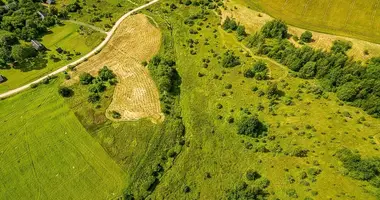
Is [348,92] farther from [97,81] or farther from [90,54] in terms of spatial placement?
[90,54]

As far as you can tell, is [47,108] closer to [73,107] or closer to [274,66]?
[73,107]

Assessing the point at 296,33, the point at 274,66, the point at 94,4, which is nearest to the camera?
the point at 274,66

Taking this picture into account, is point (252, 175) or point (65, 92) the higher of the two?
point (65, 92)

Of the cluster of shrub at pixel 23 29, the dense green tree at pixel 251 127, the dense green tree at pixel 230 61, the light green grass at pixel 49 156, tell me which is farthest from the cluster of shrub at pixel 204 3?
the light green grass at pixel 49 156

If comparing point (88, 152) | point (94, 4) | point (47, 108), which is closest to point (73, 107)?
point (47, 108)

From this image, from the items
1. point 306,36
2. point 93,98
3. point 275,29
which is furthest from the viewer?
point 275,29

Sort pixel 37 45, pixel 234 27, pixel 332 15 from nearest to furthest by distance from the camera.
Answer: pixel 37 45 < pixel 234 27 < pixel 332 15

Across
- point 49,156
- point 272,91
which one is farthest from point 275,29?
point 49,156
